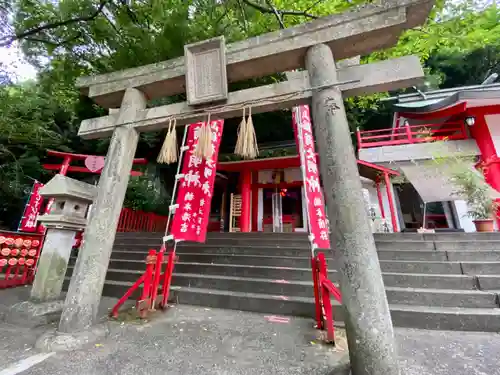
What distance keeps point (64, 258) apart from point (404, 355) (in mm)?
4724

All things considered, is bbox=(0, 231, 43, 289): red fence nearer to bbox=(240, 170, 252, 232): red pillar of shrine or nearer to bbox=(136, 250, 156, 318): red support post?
bbox=(136, 250, 156, 318): red support post

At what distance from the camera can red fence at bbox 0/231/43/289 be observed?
4875 millimetres

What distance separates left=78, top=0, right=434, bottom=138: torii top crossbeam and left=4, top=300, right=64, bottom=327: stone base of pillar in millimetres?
2615

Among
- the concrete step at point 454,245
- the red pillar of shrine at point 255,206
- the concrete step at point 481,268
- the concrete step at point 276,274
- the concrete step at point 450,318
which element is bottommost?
the concrete step at point 450,318

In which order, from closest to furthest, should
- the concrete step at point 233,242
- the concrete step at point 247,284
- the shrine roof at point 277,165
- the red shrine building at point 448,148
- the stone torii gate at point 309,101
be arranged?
the stone torii gate at point 309,101
the concrete step at point 247,284
the concrete step at point 233,242
the red shrine building at point 448,148
the shrine roof at point 277,165

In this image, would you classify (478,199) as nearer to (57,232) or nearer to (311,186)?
(311,186)

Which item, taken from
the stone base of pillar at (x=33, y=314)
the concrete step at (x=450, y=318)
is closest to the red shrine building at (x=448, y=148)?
the concrete step at (x=450, y=318)

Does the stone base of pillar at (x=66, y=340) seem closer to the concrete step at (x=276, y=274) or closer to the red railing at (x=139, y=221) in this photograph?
the concrete step at (x=276, y=274)

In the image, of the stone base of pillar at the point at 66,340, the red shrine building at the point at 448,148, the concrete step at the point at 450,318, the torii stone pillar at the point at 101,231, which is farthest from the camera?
the red shrine building at the point at 448,148

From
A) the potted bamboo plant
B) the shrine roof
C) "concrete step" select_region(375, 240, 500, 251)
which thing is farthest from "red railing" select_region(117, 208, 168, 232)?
the potted bamboo plant

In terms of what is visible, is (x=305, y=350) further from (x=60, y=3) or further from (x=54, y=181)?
(x=60, y=3)

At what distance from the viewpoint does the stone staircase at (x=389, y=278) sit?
3149mm

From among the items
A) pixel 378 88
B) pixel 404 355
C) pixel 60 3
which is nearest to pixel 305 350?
pixel 404 355

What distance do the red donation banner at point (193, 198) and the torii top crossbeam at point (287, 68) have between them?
1.57m
